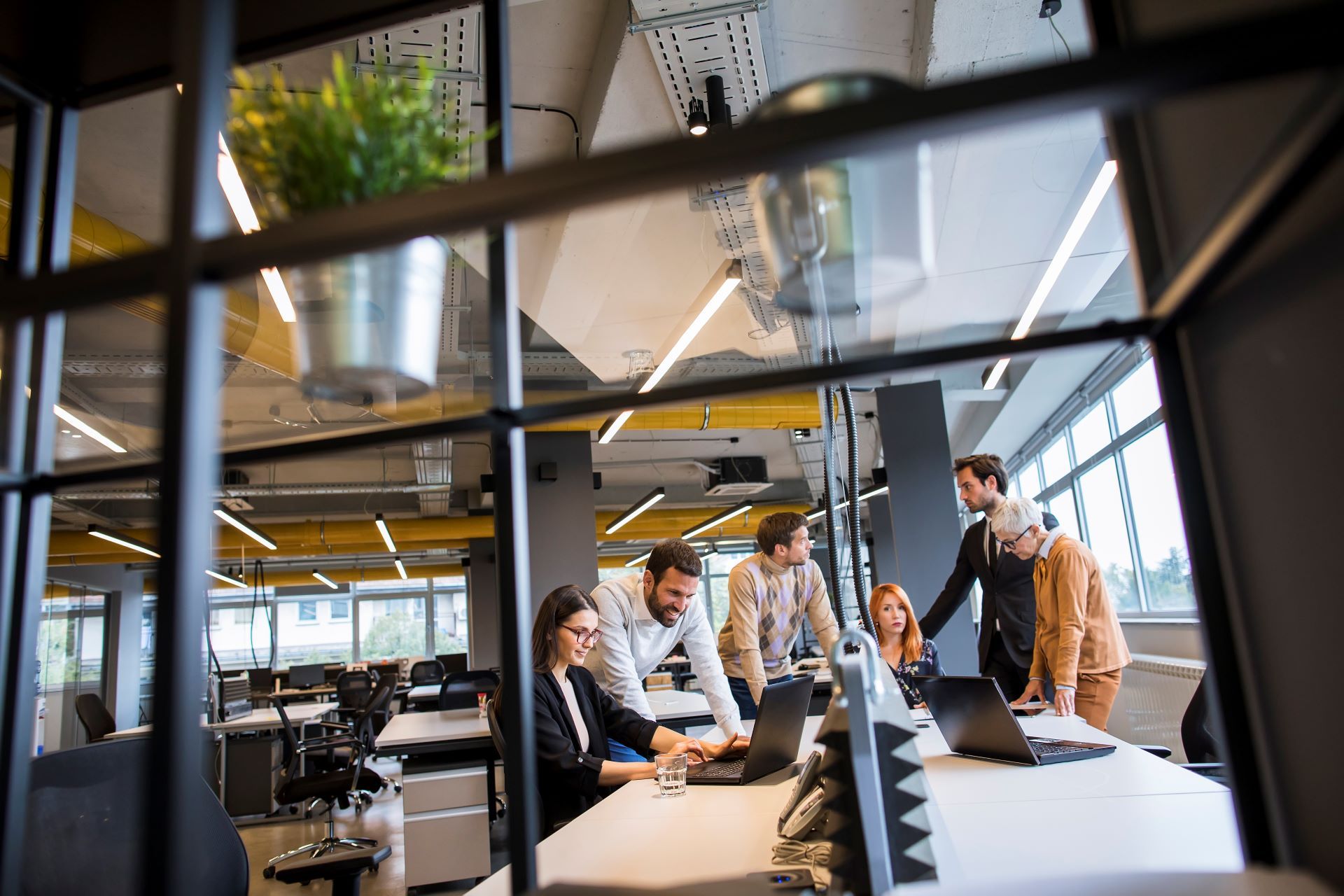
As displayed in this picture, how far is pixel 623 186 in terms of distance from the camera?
58 centimetres

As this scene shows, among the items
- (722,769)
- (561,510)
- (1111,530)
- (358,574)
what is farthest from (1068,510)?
(358,574)

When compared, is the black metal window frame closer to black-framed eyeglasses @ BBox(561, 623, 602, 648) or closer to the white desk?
the white desk

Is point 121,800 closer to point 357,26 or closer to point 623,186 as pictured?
point 357,26

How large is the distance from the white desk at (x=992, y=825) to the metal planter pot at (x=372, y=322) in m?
0.74

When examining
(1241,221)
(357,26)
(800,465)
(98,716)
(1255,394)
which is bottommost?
(98,716)

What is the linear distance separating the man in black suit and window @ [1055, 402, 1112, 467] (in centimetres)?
301

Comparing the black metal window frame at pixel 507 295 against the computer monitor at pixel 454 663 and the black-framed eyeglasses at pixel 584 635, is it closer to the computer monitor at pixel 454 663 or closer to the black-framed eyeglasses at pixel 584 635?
the black-framed eyeglasses at pixel 584 635

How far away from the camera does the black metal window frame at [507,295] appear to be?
501 mm

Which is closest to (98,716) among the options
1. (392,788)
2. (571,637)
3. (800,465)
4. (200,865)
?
(392,788)

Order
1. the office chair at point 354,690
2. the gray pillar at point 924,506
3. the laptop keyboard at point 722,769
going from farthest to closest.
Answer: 1. the office chair at point 354,690
2. the gray pillar at point 924,506
3. the laptop keyboard at point 722,769

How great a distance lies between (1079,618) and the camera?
10.2ft

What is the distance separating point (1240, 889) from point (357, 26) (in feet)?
4.17

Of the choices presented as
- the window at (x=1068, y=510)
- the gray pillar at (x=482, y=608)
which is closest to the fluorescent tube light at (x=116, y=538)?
the gray pillar at (x=482, y=608)

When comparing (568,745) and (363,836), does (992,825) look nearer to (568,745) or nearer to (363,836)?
(568,745)
